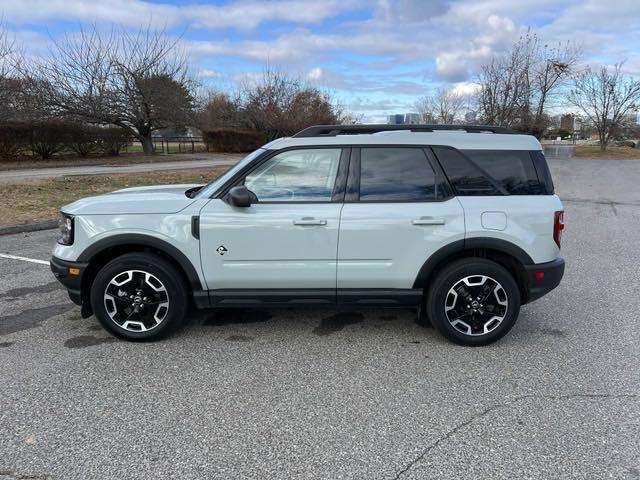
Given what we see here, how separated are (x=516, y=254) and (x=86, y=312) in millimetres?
3553

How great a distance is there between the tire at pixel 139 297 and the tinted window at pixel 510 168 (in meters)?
2.62

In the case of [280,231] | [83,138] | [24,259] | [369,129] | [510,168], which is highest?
[83,138]

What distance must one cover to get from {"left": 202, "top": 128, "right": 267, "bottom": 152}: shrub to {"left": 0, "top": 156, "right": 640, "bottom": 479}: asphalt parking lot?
31392mm

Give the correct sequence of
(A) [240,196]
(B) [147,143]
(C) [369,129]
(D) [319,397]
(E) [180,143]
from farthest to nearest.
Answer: (E) [180,143] → (B) [147,143] → (C) [369,129] → (A) [240,196] → (D) [319,397]

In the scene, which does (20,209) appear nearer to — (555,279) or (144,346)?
(144,346)

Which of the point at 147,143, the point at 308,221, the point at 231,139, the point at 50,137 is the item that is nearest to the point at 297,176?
the point at 308,221

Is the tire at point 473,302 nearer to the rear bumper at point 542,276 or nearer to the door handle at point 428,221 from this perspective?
the rear bumper at point 542,276

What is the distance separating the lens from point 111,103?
82.7 ft

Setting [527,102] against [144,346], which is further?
[527,102]

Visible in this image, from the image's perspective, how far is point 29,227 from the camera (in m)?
8.68

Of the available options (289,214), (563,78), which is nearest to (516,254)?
(289,214)

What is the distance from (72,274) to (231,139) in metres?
32.7

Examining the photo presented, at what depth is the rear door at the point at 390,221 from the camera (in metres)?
3.80

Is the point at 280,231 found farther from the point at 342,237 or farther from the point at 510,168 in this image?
the point at 510,168
